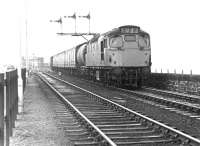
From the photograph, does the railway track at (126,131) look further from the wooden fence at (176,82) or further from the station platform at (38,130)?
the wooden fence at (176,82)

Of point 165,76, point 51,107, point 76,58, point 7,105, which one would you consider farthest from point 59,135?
point 76,58

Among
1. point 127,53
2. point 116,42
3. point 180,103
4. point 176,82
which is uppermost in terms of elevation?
point 116,42

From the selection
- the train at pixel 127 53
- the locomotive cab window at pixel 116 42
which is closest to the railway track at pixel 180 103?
the train at pixel 127 53

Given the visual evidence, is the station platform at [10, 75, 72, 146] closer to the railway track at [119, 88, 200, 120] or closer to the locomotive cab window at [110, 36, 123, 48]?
the railway track at [119, 88, 200, 120]

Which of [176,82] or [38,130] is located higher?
[176,82]

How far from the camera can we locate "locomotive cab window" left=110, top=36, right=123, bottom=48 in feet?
73.1

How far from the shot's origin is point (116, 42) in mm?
22328

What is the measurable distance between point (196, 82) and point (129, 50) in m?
4.76

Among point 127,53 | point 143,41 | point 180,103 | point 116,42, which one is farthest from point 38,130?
point 143,41

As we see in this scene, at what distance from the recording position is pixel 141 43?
22422 mm

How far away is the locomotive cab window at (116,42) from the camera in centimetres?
2229

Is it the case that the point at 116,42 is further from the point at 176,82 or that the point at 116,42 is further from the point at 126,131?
the point at 126,131

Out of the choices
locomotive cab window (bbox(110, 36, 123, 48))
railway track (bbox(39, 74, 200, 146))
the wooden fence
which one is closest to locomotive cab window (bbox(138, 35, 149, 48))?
locomotive cab window (bbox(110, 36, 123, 48))

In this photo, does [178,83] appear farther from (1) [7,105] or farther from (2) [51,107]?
(1) [7,105]
